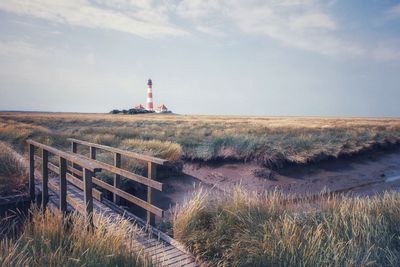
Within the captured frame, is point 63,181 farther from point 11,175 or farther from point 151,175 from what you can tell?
point 11,175

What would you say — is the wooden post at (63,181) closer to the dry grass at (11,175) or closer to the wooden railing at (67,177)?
the wooden railing at (67,177)

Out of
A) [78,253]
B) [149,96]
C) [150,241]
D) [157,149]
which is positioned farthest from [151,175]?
[149,96]

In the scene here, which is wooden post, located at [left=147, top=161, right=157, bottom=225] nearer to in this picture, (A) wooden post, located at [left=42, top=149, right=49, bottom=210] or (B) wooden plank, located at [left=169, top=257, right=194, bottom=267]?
(B) wooden plank, located at [left=169, top=257, right=194, bottom=267]

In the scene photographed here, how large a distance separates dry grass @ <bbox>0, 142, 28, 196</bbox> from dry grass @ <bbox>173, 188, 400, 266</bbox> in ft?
17.7

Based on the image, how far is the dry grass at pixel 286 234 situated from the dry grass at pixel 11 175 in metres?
5.40

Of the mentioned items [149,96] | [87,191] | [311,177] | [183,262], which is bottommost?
[311,177]

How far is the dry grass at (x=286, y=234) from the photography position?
4055 millimetres

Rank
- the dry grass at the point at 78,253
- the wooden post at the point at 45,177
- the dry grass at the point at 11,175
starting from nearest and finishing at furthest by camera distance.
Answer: the dry grass at the point at 78,253 → the wooden post at the point at 45,177 → the dry grass at the point at 11,175

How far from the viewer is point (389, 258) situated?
4156 millimetres

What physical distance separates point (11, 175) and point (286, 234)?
816 cm

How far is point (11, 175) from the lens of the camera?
9086 mm

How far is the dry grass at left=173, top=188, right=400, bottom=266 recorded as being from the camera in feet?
13.3

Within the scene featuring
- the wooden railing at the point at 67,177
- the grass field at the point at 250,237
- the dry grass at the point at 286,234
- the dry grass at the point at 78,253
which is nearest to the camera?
the dry grass at the point at 78,253

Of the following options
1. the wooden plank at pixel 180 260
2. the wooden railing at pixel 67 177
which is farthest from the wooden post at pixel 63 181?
the wooden plank at pixel 180 260
